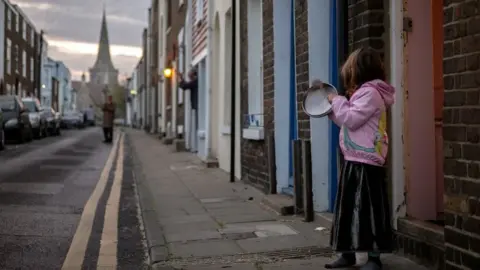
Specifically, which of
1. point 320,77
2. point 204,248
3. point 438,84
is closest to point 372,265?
point 438,84

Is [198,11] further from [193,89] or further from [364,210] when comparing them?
[364,210]

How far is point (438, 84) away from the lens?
16.2 ft

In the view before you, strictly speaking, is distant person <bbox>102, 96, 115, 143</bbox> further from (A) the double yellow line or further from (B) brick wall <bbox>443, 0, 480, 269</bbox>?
(B) brick wall <bbox>443, 0, 480, 269</bbox>

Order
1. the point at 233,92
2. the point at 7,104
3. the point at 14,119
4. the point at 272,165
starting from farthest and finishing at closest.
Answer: the point at 7,104
the point at 14,119
the point at 233,92
the point at 272,165

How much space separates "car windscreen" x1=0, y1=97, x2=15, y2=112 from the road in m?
10.5

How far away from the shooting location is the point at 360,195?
14.2ft

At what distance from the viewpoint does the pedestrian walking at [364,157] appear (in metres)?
4.25

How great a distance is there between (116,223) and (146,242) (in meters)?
1.24

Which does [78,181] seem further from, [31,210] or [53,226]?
[53,226]

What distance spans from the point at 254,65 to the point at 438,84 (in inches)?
218

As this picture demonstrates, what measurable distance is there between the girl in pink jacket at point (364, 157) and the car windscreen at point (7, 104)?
71.5ft

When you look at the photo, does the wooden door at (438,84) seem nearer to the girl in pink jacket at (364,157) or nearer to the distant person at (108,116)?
the girl in pink jacket at (364,157)

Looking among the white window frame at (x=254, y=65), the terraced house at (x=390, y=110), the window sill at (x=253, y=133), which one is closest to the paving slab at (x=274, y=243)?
the terraced house at (x=390, y=110)

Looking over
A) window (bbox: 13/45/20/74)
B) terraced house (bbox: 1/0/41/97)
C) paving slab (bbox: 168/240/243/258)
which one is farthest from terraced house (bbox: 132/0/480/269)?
window (bbox: 13/45/20/74)
